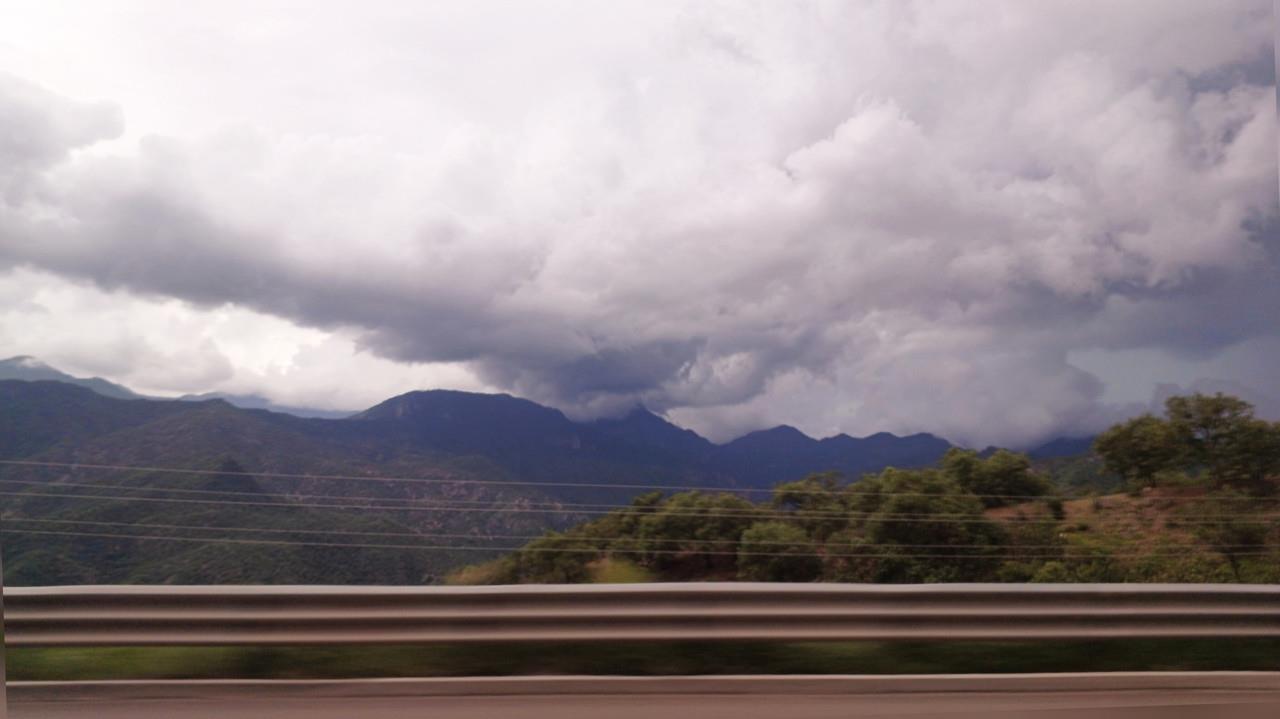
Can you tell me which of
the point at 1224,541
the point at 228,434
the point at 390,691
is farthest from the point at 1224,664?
the point at 228,434

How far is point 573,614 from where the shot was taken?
10.6 ft

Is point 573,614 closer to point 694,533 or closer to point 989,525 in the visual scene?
point 694,533

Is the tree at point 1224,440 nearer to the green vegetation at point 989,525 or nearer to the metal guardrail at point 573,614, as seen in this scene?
the green vegetation at point 989,525

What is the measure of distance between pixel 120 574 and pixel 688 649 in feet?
10.1

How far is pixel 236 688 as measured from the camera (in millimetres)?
3094

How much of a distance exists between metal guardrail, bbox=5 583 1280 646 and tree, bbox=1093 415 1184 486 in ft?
8.71

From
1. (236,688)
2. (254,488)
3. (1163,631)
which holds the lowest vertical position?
(236,688)

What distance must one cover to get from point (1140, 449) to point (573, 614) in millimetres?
4695

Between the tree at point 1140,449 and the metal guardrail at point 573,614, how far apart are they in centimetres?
265

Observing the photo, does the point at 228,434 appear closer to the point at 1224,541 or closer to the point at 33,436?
the point at 33,436

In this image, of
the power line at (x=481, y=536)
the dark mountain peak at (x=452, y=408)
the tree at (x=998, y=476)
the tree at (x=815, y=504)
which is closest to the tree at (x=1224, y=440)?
the power line at (x=481, y=536)

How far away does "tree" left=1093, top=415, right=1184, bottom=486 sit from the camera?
220 inches

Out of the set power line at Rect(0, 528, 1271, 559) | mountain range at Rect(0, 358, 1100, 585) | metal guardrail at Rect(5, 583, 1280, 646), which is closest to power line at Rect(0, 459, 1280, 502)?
mountain range at Rect(0, 358, 1100, 585)

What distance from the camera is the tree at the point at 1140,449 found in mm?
5594
